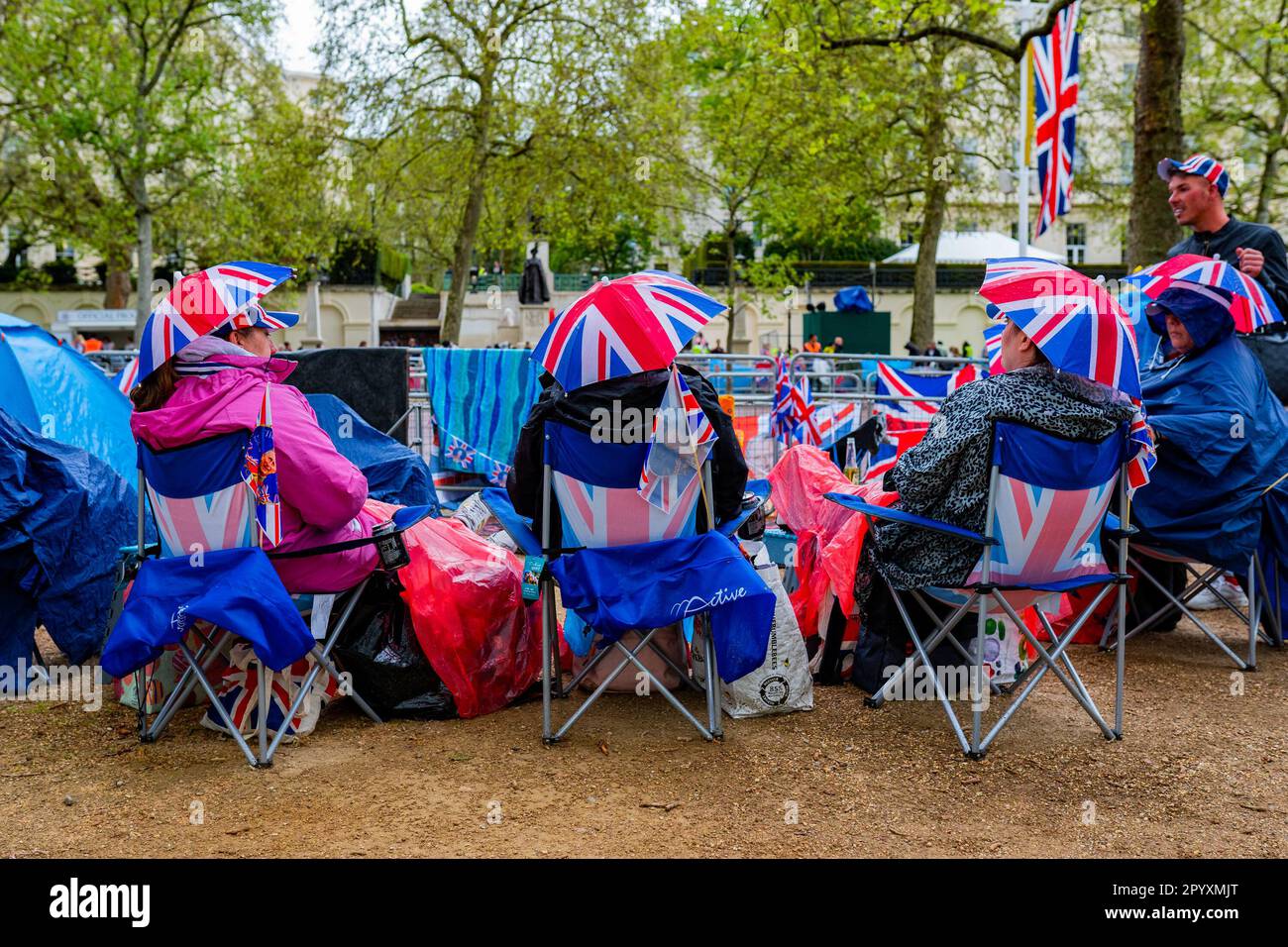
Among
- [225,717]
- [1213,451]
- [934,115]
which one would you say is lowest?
[225,717]

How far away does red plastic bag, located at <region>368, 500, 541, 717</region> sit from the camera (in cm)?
434

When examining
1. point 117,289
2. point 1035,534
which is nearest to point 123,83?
point 117,289

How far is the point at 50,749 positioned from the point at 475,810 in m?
1.72

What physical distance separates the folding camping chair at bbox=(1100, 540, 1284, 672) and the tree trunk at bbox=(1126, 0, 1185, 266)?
536 centimetres

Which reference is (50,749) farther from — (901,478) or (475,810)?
(901,478)

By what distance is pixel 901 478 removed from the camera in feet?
13.6

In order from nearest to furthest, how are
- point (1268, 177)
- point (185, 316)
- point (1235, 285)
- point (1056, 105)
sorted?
point (185, 316)
point (1235, 285)
point (1056, 105)
point (1268, 177)

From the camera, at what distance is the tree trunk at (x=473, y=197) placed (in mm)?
19188

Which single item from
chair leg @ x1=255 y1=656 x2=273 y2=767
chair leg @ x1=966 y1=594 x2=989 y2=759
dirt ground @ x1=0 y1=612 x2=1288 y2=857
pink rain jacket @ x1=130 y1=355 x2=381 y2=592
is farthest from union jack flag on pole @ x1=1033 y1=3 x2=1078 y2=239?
chair leg @ x1=255 y1=656 x2=273 y2=767

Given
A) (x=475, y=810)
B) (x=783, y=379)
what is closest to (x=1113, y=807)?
(x=475, y=810)

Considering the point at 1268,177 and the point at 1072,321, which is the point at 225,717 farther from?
the point at 1268,177

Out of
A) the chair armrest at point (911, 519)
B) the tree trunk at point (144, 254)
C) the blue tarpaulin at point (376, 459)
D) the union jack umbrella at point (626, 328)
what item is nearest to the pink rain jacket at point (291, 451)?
the union jack umbrella at point (626, 328)

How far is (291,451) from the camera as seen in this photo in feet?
12.8

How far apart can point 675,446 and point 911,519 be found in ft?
2.81
